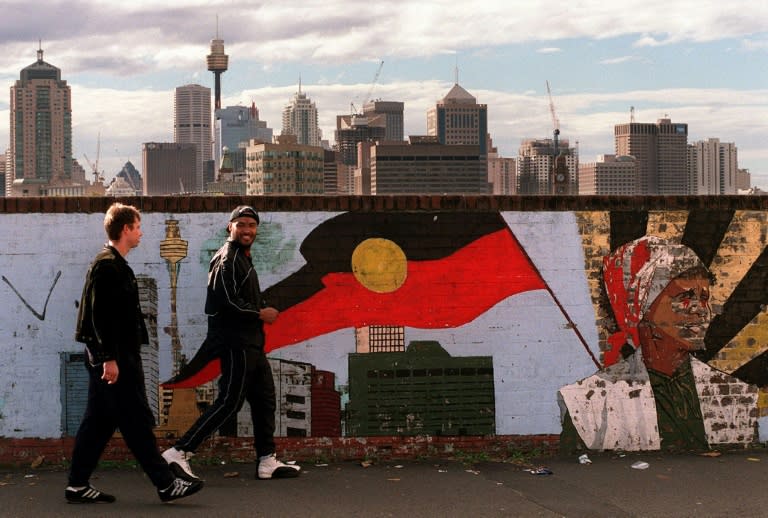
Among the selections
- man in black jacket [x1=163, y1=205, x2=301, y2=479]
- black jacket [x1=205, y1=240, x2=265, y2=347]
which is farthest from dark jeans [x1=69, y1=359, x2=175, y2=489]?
black jacket [x1=205, y1=240, x2=265, y2=347]

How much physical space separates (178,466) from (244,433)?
3.24ft

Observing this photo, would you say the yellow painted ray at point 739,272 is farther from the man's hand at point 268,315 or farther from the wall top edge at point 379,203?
the man's hand at point 268,315

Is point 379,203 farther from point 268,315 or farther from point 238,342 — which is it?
point 238,342

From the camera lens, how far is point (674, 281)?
25.0ft

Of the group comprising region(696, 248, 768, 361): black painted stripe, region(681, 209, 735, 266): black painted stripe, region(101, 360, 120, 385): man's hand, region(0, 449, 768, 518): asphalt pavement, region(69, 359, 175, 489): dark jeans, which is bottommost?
region(0, 449, 768, 518): asphalt pavement

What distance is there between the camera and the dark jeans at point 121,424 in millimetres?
5949

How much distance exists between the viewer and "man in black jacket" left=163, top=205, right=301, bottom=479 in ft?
21.3

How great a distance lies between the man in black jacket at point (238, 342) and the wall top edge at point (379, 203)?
2.24ft

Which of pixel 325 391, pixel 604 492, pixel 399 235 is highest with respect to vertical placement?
pixel 399 235

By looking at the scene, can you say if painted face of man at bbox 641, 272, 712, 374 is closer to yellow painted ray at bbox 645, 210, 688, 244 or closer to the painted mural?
the painted mural

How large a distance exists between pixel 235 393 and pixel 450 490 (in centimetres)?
141

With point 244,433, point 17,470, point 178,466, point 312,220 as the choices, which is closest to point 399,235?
point 312,220

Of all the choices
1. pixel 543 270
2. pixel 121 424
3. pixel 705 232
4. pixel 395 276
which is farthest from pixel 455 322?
pixel 121 424

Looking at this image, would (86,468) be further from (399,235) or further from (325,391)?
(399,235)
